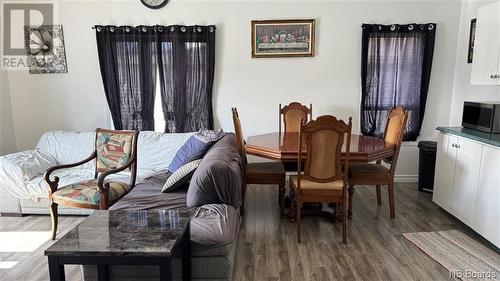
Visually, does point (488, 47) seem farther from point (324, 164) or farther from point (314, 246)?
point (314, 246)

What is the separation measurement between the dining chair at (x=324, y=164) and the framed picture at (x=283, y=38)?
5.93 feet

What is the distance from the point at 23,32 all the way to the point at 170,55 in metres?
1.86

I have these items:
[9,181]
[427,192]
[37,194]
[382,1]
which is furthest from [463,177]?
[9,181]

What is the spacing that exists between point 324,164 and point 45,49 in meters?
3.77

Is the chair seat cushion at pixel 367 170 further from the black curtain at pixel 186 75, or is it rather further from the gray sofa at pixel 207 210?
the black curtain at pixel 186 75

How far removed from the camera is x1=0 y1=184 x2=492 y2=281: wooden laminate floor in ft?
7.49

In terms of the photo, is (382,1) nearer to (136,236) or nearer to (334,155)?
(334,155)

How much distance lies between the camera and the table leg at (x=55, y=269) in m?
1.50

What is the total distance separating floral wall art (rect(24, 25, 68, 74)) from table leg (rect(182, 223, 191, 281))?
11.1ft

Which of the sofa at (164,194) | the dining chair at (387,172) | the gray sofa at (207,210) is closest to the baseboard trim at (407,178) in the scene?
the dining chair at (387,172)

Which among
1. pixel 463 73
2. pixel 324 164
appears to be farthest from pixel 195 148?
pixel 463 73

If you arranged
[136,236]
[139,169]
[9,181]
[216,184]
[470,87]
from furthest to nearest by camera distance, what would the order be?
[470,87] → [139,169] → [9,181] → [216,184] → [136,236]

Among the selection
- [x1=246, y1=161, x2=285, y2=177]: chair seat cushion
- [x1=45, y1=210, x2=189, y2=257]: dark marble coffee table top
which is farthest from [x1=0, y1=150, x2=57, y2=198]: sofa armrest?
[x1=246, y1=161, x2=285, y2=177]: chair seat cushion

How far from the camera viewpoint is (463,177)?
290 cm
